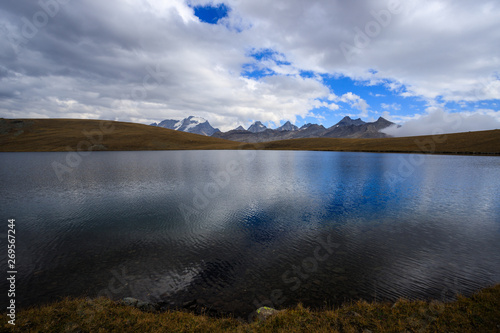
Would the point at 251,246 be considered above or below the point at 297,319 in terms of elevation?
below

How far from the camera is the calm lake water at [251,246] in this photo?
1375 centimetres

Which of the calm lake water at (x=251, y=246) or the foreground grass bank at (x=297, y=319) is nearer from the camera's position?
the foreground grass bank at (x=297, y=319)

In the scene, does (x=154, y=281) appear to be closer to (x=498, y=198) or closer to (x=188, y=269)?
(x=188, y=269)

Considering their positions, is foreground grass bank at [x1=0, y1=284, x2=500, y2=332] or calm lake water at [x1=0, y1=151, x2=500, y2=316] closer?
foreground grass bank at [x1=0, y1=284, x2=500, y2=332]

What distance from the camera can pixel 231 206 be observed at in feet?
106

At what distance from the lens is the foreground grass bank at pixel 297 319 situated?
9.48m

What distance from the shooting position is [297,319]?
405 inches

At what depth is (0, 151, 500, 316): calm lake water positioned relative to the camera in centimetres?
1375

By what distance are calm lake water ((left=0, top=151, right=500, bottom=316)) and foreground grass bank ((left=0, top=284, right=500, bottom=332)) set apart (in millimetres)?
1792

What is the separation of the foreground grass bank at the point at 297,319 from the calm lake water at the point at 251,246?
179 centimetres

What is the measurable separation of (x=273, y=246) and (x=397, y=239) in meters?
12.1

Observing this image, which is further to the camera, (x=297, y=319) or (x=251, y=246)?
(x=251, y=246)

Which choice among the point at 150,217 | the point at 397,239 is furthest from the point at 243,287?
the point at 150,217

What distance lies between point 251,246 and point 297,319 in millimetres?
9775
